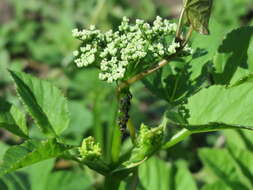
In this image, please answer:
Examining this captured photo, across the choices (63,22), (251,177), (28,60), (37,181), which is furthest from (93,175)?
(28,60)

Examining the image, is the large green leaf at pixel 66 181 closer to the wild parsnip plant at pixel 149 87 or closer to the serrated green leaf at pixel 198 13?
the wild parsnip plant at pixel 149 87

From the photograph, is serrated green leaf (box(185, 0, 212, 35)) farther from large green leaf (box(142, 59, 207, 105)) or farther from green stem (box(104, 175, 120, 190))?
green stem (box(104, 175, 120, 190))

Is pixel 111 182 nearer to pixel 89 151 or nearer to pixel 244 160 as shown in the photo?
pixel 89 151

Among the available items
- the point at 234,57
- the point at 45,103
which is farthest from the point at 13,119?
the point at 234,57

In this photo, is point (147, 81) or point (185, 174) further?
point (185, 174)

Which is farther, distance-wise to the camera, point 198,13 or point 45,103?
point 45,103

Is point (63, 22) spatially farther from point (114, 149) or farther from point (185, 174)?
point (114, 149)
